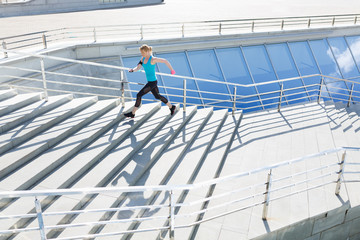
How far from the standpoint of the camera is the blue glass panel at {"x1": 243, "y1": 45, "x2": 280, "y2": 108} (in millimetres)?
15539

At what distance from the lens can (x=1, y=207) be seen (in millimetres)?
4715

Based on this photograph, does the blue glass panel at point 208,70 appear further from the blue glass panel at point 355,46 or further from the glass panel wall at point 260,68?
the blue glass panel at point 355,46

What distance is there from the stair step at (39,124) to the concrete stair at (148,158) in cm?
2

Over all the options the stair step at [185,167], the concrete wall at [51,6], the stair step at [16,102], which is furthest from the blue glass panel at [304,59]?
the concrete wall at [51,6]

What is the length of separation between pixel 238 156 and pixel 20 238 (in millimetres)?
4783

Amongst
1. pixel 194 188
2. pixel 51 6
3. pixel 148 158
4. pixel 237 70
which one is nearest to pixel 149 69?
pixel 148 158

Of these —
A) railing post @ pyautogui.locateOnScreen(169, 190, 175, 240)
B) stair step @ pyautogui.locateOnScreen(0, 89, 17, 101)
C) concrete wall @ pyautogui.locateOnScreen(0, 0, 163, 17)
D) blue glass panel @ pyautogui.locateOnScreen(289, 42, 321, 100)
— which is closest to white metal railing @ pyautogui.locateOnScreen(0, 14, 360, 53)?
blue glass panel @ pyautogui.locateOnScreen(289, 42, 321, 100)

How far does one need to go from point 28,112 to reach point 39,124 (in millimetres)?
540

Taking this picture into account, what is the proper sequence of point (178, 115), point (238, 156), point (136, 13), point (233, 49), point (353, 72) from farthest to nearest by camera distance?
point (136, 13)
point (353, 72)
point (233, 49)
point (178, 115)
point (238, 156)

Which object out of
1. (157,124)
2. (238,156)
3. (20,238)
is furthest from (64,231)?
(238,156)

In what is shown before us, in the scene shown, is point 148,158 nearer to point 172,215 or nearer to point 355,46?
point 172,215

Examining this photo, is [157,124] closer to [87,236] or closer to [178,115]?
[178,115]

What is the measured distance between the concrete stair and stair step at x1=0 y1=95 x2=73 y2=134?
21 millimetres

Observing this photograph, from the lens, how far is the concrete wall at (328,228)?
5.59 metres
